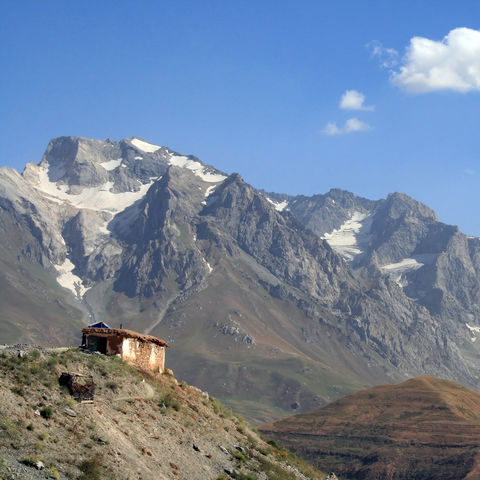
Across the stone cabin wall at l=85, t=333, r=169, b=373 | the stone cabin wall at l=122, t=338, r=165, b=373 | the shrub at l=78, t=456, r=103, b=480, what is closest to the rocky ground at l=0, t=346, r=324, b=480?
the shrub at l=78, t=456, r=103, b=480

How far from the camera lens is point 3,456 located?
152 feet

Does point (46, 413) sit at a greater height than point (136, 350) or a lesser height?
lesser

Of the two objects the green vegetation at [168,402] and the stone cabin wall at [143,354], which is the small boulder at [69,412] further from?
the stone cabin wall at [143,354]

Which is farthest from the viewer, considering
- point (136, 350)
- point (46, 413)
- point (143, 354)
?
point (143, 354)

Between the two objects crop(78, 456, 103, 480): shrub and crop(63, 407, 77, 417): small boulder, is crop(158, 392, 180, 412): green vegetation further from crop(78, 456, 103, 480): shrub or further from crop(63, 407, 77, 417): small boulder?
crop(78, 456, 103, 480): shrub

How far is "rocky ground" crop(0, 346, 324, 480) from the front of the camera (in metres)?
49.0

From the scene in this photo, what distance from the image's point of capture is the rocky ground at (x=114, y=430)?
161 feet

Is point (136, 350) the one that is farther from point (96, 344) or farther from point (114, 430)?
point (114, 430)

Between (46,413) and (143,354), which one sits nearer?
(46,413)

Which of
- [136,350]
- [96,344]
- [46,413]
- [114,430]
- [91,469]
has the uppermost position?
[136,350]

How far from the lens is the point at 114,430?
5534cm

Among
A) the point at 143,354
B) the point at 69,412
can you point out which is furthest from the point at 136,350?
the point at 69,412

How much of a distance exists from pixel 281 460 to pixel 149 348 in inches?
550

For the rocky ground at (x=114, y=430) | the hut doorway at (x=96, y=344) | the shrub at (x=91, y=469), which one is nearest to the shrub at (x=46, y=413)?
the rocky ground at (x=114, y=430)
